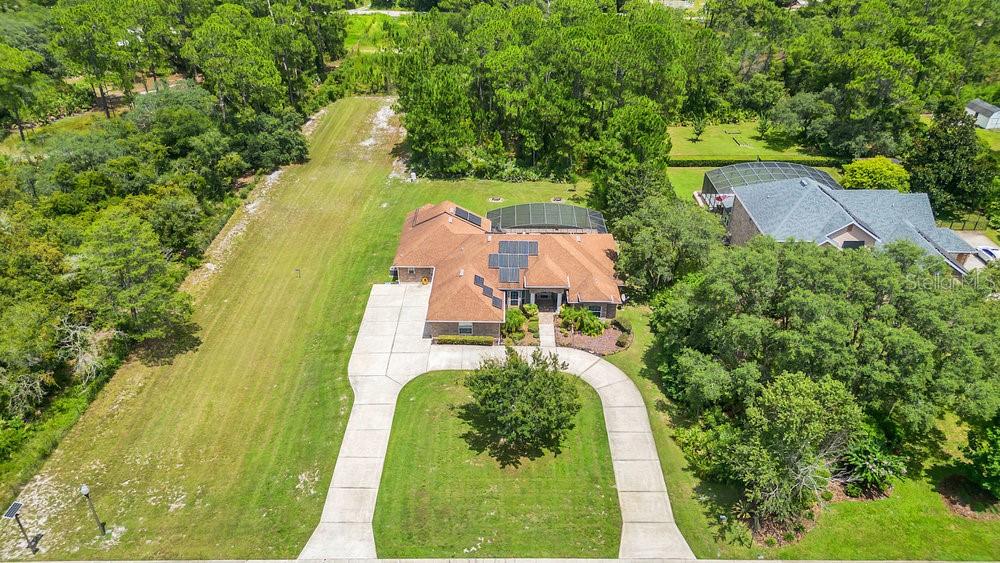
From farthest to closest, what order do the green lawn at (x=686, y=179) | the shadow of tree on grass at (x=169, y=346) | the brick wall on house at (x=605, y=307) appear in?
the green lawn at (x=686, y=179), the brick wall on house at (x=605, y=307), the shadow of tree on grass at (x=169, y=346)

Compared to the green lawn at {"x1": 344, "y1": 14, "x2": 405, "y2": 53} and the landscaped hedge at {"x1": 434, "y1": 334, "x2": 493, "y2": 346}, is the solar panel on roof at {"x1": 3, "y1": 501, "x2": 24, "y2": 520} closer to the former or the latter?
the landscaped hedge at {"x1": 434, "y1": 334, "x2": 493, "y2": 346}

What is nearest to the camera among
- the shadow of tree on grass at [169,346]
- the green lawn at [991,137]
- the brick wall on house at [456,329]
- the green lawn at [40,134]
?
the shadow of tree on grass at [169,346]

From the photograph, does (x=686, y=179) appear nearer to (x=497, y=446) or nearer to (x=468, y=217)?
(x=468, y=217)

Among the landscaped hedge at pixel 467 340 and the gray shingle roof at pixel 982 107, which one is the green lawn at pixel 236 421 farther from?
the gray shingle roof at pixel 982 107

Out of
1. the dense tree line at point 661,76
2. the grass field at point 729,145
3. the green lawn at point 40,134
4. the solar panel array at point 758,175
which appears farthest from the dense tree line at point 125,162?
the grass field at point 729,145

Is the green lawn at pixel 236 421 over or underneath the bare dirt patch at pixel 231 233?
underneath

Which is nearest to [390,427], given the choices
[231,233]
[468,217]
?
[468,217]

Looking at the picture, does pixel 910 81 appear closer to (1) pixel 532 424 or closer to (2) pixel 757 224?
(2) pixel 757 224
